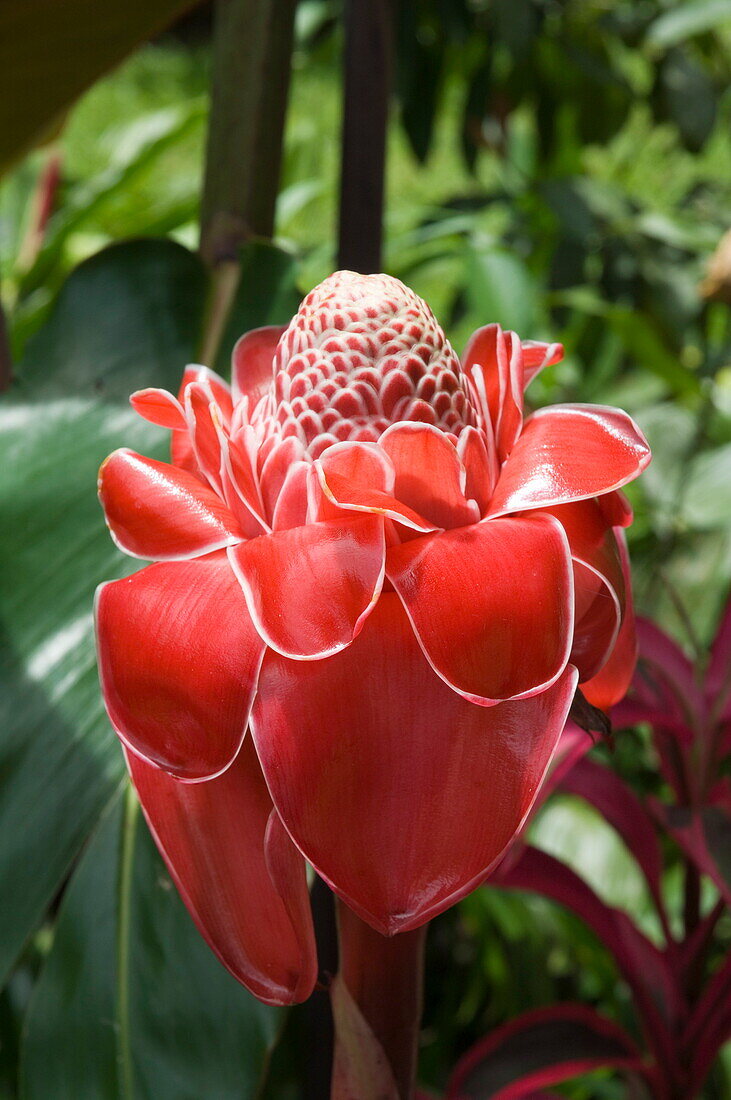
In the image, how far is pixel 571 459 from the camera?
265mm

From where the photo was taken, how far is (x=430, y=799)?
0.75 feet

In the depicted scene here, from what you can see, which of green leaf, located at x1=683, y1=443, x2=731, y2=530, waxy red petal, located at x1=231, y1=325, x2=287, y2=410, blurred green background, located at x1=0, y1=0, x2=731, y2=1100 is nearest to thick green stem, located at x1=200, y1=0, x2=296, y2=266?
blurred green background, located at x1=0, y1=0, x2=731, y2=1100

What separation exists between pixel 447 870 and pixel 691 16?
992 millimetres

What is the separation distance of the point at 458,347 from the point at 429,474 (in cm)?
102

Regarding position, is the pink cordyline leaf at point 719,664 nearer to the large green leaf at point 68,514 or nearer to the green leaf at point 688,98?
the large green leaf at point 68,514

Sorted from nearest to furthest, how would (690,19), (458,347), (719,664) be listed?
1. (719,664)
2. (690,19)
3. (458,347)

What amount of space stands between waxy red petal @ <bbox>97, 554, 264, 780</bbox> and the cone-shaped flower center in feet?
0.18

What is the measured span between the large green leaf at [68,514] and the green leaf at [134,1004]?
0.03 m

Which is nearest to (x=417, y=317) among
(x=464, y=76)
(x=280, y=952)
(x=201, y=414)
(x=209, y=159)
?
(x=201, y=414)

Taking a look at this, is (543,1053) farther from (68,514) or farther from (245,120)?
(245,120)

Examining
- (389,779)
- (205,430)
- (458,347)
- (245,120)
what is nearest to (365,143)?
(245,120)

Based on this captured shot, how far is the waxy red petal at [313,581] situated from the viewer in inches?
8.9

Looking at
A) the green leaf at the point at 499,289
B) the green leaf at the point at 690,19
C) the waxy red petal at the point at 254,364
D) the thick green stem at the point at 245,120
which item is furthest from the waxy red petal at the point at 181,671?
the green leaf at the point at 690,19

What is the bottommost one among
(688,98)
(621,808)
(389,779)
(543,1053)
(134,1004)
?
(543,1053)
